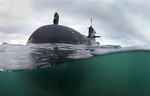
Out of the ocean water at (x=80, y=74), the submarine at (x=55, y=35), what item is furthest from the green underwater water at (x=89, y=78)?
the submarine at (x=55, y=35)

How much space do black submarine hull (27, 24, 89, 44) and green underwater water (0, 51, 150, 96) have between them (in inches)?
327

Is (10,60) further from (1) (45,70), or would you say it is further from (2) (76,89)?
(2) (76,89)

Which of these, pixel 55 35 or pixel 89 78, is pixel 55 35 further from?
pixel 89 78

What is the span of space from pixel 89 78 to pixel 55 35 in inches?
401

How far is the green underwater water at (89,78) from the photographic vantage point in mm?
7480

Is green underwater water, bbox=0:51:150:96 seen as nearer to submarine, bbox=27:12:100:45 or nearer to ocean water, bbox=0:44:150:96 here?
ocean water, bbox=0:44:150:96

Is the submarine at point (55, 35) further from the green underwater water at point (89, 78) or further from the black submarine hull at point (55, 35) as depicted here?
the green underwater water at point (89, 78)

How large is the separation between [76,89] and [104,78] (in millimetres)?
1335

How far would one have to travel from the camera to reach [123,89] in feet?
27.2

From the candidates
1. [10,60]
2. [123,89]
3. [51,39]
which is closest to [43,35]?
[51,39]

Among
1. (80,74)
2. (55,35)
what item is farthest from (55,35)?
(80,74)

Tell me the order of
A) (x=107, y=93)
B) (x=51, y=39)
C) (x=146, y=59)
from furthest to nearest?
(x=51, y=39) → (x=146, y=59) → (x=107, y=93)

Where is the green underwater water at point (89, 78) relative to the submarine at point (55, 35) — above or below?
below

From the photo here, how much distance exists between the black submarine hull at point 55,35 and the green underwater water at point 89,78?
327 inches
